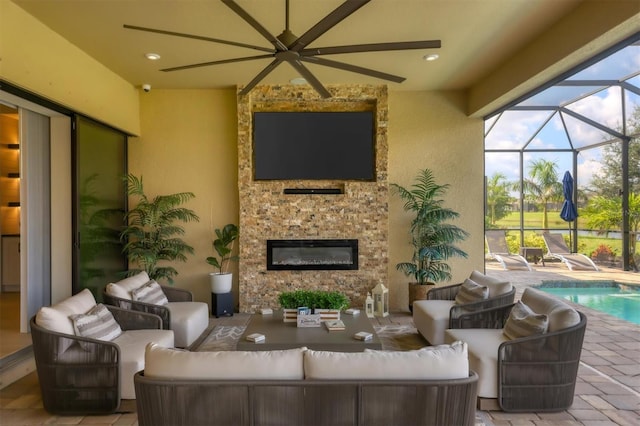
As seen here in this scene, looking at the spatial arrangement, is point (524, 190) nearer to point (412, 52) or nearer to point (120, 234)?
point (412, 52)

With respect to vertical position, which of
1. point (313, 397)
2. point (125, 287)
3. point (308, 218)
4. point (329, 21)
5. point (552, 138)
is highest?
point (552, 138)

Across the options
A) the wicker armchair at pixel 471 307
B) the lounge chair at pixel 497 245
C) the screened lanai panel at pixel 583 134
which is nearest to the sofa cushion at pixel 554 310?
the wicker armchair at pixel 471 307

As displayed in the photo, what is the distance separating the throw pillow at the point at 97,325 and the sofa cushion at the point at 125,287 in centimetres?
60

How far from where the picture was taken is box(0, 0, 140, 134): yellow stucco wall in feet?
11.7

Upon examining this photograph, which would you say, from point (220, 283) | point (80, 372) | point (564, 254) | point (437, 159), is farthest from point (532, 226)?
point (80, 372)

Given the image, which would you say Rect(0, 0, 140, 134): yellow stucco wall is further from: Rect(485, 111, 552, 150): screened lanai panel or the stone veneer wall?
Rect(485, 111, 552, 150): screened lanai panel

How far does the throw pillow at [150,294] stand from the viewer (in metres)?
4.17

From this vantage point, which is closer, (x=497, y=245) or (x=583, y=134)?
(x=583, y=134)

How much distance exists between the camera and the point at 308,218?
605 cm

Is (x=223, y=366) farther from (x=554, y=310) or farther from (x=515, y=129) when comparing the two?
(x=515, y=129)

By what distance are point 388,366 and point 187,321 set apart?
8.86 feet

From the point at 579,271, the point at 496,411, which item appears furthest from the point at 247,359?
the point at 579,271

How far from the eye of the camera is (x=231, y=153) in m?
6.26

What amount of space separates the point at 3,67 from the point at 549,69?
5245mm
